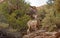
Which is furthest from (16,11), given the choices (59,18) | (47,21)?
(59,18)

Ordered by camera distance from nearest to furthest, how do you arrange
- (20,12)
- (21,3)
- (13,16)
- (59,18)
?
1. (59,18)
2. (13,16)
3. (20,12)
4. (21,3)

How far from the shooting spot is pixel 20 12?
511 inches

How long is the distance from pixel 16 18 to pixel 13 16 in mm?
716

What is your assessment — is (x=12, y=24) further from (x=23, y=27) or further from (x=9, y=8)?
(x=9, y=8)

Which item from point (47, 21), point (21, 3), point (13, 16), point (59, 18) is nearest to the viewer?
point (59, 18)

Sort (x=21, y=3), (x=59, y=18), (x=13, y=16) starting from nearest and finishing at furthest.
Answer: (x=59, y=18)
(x=13, y=16)
(x=21, y=3)

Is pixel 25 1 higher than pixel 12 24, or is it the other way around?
pixel 25 1

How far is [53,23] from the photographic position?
10.9m

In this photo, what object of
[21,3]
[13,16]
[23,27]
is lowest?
[23,27]

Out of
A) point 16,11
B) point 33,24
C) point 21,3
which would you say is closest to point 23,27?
point 33,24

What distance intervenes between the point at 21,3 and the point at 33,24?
9.04ft

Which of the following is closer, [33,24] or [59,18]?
[59,18]

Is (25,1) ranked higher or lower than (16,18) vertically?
higher

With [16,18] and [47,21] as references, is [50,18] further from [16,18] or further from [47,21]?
[16,18]
